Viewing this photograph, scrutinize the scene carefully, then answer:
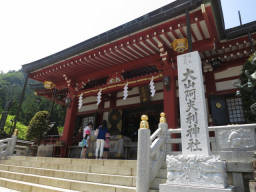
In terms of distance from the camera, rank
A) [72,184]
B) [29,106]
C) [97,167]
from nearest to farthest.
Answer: [72,184] < [97,167] < [29,106]

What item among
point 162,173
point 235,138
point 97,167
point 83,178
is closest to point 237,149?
point 235,138

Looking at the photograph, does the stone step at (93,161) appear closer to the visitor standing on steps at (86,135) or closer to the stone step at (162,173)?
the stone step at (162,173)

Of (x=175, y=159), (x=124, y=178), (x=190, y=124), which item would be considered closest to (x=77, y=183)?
(x=124, y=178)

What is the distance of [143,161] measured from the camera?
3.91 m

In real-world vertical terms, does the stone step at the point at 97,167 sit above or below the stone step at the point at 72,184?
above

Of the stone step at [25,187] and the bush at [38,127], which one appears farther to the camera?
the bush at [38,127]

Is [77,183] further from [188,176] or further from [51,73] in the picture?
[51,73]

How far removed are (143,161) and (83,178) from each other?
6.82 feet

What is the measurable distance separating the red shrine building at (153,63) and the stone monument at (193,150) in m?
2.21

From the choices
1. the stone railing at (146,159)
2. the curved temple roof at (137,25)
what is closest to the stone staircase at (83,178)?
the stone railing at (146,159)

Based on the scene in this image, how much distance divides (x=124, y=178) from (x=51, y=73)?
879 centimetres

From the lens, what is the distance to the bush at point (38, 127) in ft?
36.2

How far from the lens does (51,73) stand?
1099 cm

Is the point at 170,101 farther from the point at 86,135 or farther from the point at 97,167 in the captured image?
the point at 86,135
